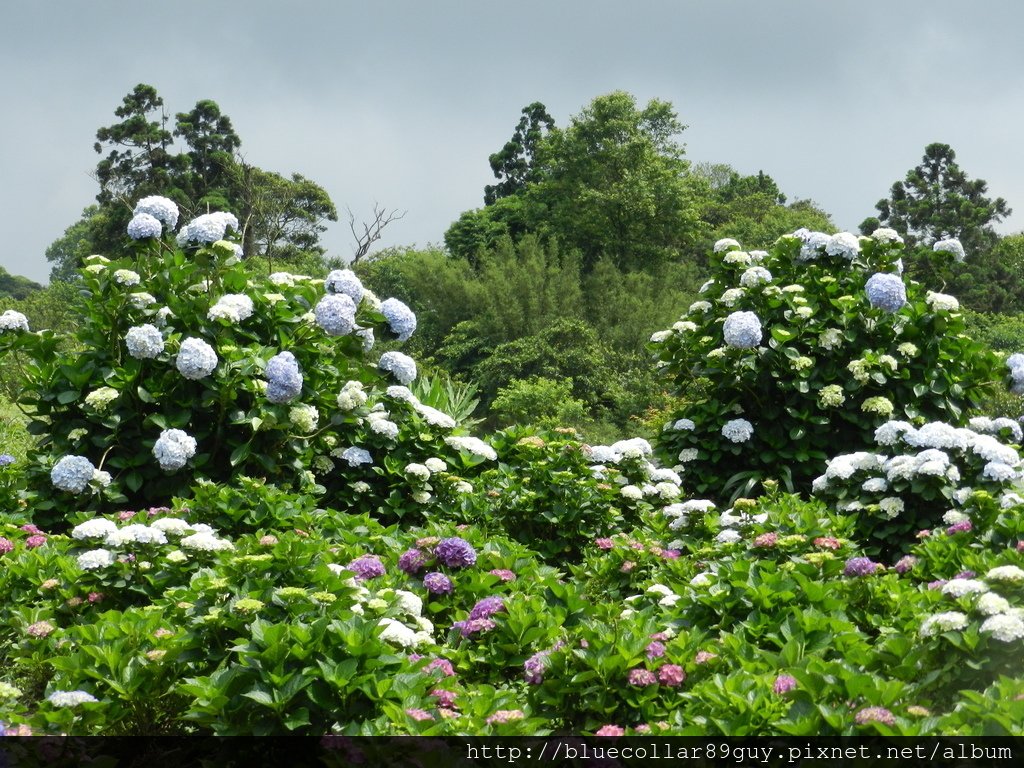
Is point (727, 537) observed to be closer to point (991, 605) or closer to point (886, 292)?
point (991, 605)

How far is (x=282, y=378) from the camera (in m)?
4.67

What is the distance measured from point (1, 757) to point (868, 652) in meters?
2.09

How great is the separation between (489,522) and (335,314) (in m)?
1.26

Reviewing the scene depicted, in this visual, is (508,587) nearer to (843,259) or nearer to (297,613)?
(297,613)

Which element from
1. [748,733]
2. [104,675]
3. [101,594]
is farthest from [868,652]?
[101,594]

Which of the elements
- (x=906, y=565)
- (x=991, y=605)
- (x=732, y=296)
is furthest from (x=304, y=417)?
(x=991, y=605)

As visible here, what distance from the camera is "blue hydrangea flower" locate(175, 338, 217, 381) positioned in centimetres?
459

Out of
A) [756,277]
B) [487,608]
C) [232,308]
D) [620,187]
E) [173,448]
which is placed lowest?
[487,608]

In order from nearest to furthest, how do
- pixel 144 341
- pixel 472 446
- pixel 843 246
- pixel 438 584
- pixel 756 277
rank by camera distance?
pixel 438 584
pixel 144 341
pixel 472 446
pixel 756 277
pixel 843 246

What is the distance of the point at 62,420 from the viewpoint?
4996 millimetres

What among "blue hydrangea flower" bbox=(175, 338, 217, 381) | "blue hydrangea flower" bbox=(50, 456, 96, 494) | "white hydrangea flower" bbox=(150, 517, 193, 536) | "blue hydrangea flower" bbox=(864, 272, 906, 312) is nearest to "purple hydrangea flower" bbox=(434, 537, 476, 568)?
"white hydrangea flower" bbox=(150, 517, 193, 536)

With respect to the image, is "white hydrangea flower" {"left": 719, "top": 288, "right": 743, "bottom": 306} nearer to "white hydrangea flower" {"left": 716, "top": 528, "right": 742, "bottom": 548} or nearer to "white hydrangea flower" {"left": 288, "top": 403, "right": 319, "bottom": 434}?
"white hydrangea flower" {"left": 716, "top": 528, "right": 742, "bottom": 548}

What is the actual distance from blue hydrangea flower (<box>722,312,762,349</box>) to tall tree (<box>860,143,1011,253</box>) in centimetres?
2724

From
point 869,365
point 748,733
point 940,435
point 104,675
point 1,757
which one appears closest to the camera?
point 1,757
